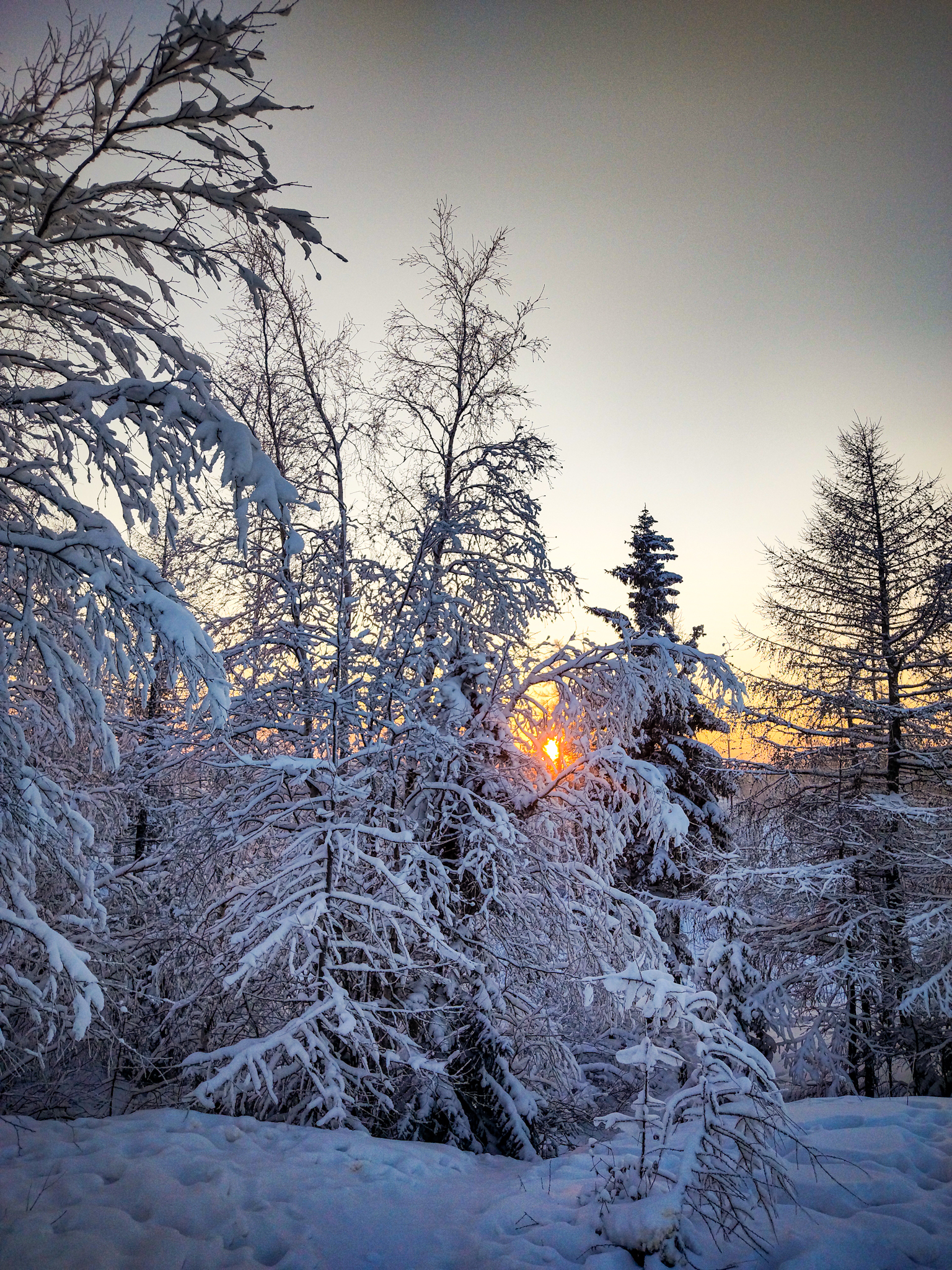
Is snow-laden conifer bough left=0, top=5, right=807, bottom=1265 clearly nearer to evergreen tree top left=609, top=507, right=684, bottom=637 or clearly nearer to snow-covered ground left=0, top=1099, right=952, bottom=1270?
snow-covered ground left=0, top=1099, right=952, bottom=1270

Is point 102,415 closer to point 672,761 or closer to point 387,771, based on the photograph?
point 387,771

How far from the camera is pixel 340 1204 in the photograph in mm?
4203

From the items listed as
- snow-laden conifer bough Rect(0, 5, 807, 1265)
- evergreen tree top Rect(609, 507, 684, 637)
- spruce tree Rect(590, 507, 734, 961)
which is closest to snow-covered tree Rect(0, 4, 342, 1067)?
snow-laden conifer bough Rect(0, 5, 807, 1265)

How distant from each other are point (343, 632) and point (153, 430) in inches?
132

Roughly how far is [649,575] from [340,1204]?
594 inches

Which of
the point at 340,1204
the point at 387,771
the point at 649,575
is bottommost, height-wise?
the point at 340,1204

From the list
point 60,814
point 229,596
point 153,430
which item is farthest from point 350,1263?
point 229,596

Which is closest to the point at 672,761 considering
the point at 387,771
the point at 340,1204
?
the point at 387,771

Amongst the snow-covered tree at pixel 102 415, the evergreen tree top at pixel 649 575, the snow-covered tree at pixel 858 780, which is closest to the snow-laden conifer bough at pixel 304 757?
the snow-covered tree at pixel 102 415

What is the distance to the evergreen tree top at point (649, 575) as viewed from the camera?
1717cm

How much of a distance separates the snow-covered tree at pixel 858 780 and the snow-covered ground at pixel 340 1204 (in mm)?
5312

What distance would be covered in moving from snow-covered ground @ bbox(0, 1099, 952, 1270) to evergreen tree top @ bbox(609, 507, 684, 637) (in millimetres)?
12744

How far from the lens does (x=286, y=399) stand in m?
9.09

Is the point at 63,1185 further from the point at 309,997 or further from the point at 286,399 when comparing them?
the point at 286,399
